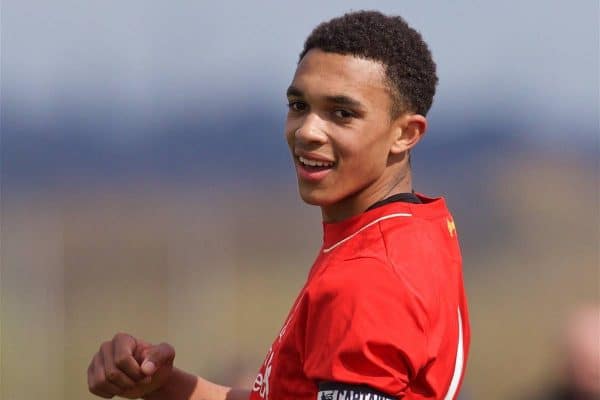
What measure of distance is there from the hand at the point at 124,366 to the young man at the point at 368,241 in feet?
1.05

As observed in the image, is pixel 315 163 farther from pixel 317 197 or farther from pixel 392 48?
pixel 392 48

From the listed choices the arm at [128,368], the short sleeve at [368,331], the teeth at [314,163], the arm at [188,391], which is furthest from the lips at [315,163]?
the arm at [188,391]

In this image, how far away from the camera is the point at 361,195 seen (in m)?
1.75

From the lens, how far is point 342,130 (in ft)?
5.50

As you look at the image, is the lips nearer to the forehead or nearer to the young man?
the young man

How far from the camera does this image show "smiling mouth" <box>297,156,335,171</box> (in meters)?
1.71

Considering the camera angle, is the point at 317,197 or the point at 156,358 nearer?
the point at 317,197

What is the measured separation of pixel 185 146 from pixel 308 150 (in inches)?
69.3

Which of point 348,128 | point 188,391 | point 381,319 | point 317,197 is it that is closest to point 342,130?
point 348,128

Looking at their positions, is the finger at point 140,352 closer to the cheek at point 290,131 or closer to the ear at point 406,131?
the cheek at point 290,131

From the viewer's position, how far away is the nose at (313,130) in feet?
5.51

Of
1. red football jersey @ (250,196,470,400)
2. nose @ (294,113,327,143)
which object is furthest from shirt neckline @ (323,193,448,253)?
nose @ (294,113,327,143)

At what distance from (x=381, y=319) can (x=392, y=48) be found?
0.50 m

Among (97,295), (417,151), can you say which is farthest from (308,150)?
(97,295)
